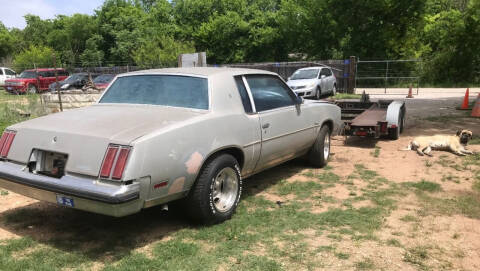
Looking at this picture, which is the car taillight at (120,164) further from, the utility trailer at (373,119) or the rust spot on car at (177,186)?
the utility trailer at (373,119)

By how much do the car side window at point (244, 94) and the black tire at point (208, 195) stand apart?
722mm

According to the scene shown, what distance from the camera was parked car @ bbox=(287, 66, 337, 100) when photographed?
16.2 meters

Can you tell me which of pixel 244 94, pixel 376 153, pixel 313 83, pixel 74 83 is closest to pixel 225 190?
pixel 244 94

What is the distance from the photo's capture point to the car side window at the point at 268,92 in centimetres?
501

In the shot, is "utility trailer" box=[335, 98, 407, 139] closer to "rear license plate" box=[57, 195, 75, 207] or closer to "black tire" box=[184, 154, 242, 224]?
"black tire" box=[184, 154, 242, 224]

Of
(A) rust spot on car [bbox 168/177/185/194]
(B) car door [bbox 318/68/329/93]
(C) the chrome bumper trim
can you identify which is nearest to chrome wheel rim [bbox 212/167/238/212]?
(A) rust spot on car [bbox 168/177/185/194]

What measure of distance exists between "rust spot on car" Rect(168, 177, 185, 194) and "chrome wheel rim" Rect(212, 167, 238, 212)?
0.55m

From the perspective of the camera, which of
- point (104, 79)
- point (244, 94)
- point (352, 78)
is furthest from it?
point (104, 79)

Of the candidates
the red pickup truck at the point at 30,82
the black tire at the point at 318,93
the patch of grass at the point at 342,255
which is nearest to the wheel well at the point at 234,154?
the patch of grass at the point at 342,255

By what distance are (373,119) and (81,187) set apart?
6.70 meters

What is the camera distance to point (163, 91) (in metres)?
4.48

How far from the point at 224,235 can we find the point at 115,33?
46.9m

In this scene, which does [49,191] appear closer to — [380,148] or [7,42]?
[380,148]

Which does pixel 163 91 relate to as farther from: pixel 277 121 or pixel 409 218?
pixel 409 218
